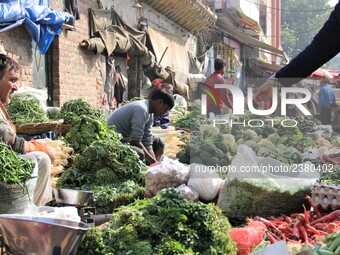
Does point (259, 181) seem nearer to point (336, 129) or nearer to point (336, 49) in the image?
point (336, 129)

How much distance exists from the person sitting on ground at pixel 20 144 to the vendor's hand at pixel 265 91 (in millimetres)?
2083

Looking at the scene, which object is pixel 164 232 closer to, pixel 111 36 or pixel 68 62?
pixel 68 62

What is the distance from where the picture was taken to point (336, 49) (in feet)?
10.5

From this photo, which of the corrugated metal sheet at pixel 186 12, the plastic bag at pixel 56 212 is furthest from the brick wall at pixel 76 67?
the plastic bag at pixel 56 212

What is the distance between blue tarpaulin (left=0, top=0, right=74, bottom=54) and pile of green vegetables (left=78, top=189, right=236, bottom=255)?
191 inches

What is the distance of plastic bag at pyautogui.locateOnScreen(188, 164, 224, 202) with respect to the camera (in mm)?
4895

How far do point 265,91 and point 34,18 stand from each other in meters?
5.66

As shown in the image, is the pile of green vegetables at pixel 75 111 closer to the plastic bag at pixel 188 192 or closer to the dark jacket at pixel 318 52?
the plastic bag at pixel 188 192

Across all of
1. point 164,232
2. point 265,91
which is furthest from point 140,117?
point 164,232

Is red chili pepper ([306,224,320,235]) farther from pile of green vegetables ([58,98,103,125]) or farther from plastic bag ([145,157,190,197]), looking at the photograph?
pile of green vegetables ([58,98,103,125])

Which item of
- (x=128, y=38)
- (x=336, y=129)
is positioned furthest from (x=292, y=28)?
(x=336, y=129)

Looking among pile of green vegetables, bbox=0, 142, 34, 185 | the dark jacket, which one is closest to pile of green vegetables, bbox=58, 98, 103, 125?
pile of green vegetables, bbox=0, 142, 34, 185

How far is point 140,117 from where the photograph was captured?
21.7 feet

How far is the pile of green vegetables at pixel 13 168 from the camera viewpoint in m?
3.77
